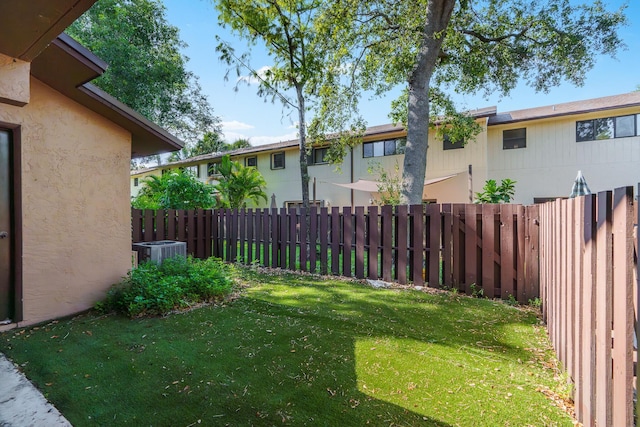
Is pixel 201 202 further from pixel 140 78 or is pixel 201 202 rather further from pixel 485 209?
pixel 485 209

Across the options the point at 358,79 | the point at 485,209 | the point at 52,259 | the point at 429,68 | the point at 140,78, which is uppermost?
the point at 140,78

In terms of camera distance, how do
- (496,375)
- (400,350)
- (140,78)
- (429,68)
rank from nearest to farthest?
(496,375) < (400,350) < (429,68) < (140,78)

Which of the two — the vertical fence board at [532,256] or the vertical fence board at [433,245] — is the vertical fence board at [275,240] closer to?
the vertical fence board at [433,245]

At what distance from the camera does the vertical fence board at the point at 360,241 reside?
7.25 m

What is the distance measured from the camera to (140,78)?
14570 millimetres

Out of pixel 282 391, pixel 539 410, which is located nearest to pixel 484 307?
pixel 539 410

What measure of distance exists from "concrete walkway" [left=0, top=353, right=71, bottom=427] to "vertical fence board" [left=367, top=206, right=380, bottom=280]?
5616mm

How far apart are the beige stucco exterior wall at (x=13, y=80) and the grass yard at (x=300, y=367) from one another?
249 cm

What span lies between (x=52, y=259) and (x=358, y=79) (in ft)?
33.2

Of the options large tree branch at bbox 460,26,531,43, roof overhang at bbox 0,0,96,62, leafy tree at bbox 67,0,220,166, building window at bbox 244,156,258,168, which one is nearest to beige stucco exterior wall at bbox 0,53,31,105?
roof overhang at bbox 0,0,96,62

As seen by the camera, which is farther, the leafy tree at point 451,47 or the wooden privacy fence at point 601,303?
the leafy tree at point 451,47

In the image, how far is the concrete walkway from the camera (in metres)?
2.30

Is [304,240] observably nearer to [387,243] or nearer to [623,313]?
[387,243]

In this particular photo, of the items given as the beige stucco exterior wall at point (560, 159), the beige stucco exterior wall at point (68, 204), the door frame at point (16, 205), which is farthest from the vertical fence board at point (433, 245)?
the beige stucco exterior wall at point (560, 159)
